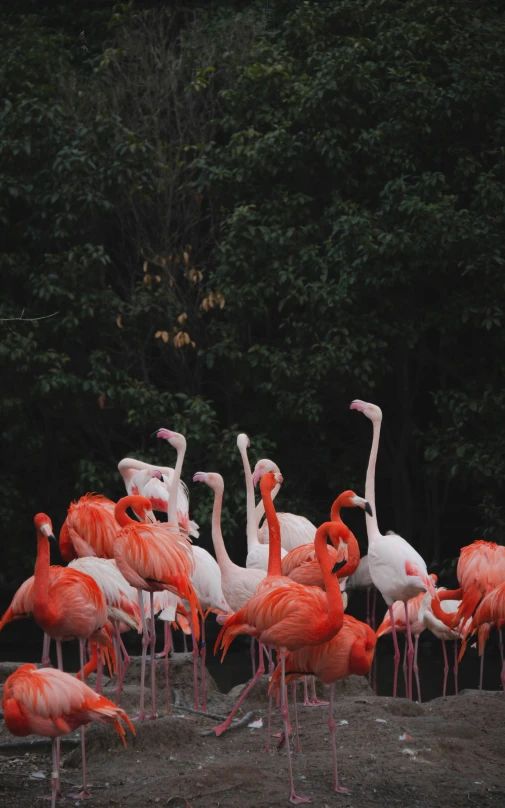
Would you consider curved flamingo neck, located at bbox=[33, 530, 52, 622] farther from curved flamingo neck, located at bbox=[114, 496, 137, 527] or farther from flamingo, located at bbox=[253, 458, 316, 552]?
flamingo, located at bbox=[253, 458, 316, 552]

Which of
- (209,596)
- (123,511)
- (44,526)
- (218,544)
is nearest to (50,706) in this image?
(44,526)

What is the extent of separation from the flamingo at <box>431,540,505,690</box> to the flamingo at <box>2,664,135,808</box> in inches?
121

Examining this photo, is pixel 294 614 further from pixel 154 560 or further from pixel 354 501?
pixel 154 560

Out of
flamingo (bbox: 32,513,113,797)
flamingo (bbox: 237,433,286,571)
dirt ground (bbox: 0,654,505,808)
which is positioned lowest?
dirt ground (bbox: 0,654,505,808)

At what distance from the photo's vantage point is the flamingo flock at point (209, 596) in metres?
4.36

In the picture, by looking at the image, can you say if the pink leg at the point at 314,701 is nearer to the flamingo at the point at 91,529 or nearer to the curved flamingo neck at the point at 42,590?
the flamingo at the point at 91,529

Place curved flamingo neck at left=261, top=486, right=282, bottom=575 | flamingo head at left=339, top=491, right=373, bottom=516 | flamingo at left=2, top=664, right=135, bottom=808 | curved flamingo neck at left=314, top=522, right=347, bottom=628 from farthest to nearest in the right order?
curved flamingo neck at left=261, top=486, right=282, bottom=575
flamingo head at left=339, top=491, right=373, bottom=516
curved flamingo neck at left=314, top=522, right=347, bottom=628
flamingo at left=2, top=664, right=135, bottom=808

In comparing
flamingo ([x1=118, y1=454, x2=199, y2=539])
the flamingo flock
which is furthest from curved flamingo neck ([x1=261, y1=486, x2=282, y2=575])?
flamingo ([x1=118, y1=454, x2=199, y2=539])

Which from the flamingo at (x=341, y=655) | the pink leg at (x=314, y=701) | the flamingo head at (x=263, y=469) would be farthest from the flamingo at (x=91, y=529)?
the flamingo at (x=341, y=655)

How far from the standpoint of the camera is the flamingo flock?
4355 mm

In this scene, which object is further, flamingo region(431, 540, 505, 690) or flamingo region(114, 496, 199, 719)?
flamingo region(431, 540, 505, 690)

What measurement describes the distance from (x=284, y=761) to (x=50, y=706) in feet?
4.76

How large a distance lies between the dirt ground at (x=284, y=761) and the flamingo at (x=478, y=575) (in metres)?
0.66

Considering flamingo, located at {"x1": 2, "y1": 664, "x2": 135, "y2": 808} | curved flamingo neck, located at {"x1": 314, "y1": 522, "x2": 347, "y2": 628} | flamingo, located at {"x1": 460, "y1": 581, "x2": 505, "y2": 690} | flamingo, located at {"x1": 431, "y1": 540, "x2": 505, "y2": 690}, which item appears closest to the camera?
flamingo, located at {"x1": 2, "y1": 664, "x2": 135, "y2": 808}
